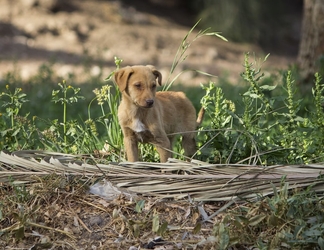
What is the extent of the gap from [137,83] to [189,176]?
96cm

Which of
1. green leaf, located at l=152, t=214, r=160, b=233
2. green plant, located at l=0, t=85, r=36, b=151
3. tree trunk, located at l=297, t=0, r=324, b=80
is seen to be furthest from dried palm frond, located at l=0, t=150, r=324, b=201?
tree trunk, located at l=297, t=0, r=324, b=80

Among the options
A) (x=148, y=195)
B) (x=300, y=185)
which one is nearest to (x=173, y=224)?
(x=148, y=195)

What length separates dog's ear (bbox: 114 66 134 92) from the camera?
184 inches

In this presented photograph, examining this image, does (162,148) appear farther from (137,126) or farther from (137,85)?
(137,85)

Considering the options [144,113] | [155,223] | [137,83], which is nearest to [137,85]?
[137,83]

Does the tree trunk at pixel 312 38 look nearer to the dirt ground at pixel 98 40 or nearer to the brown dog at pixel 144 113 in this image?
the dirt ground at pixel 98 40

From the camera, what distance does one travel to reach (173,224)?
12.6ft

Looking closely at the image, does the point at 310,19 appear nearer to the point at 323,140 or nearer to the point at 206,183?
the point at 323,140

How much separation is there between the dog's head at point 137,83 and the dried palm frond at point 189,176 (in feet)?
2.10

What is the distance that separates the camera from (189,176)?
3.97 m

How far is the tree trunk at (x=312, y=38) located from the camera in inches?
338

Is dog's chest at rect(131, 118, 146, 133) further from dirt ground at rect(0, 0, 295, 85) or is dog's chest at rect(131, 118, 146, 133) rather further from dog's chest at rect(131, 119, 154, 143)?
dirt ground at rect(0, 0, 295, 85)

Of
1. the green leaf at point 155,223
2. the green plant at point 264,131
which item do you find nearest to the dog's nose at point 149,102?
the green plant at point 264,131

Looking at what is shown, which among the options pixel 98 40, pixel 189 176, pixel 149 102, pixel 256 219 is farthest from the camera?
pixel 98 40
